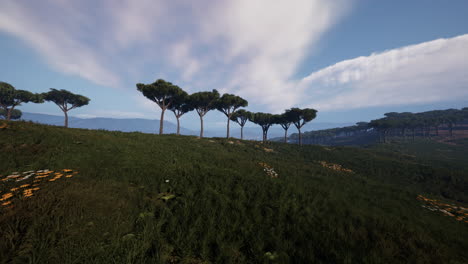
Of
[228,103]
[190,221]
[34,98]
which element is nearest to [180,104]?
[228,103]

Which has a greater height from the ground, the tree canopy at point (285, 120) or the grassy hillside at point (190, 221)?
the tree canopy at point (285, 120)

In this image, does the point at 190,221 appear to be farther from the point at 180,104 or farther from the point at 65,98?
the point at 65,98

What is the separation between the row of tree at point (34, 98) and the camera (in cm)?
3412

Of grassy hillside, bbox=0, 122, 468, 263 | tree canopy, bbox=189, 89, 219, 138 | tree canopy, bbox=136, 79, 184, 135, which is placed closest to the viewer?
grassy hillside, bbox=0, 122, 468, 263

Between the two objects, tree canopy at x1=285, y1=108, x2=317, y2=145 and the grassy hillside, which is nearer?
the grassy hillside

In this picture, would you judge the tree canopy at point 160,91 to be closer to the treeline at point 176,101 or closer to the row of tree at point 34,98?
the treeline at point 176,101

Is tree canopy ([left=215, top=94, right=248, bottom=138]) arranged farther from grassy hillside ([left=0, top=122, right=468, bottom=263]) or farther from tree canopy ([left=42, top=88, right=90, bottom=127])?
tree canopy ([left=42, top=88, right=90, bottom=127])

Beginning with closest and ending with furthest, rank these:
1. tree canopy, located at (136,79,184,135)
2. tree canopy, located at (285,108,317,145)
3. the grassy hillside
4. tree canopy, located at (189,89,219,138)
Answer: the grassy hillside
tree canopy, located at (136,79,184,135)
tree canopy, located at (189,89,219,138)
tree canopy, located at (285,108,317,145)

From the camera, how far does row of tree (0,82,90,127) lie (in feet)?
112

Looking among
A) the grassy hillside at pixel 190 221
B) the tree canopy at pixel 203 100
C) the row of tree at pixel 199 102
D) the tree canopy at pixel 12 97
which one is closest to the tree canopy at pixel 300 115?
the row of tree at pixel 199 102

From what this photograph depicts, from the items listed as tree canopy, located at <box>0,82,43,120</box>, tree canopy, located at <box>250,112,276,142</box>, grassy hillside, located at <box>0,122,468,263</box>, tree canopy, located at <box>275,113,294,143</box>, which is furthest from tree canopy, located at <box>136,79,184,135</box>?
Result: tree canopy, located at <box>0,82,43,120</box>

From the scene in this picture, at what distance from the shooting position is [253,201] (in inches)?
233

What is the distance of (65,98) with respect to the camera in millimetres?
42844

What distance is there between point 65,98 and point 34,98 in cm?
539
